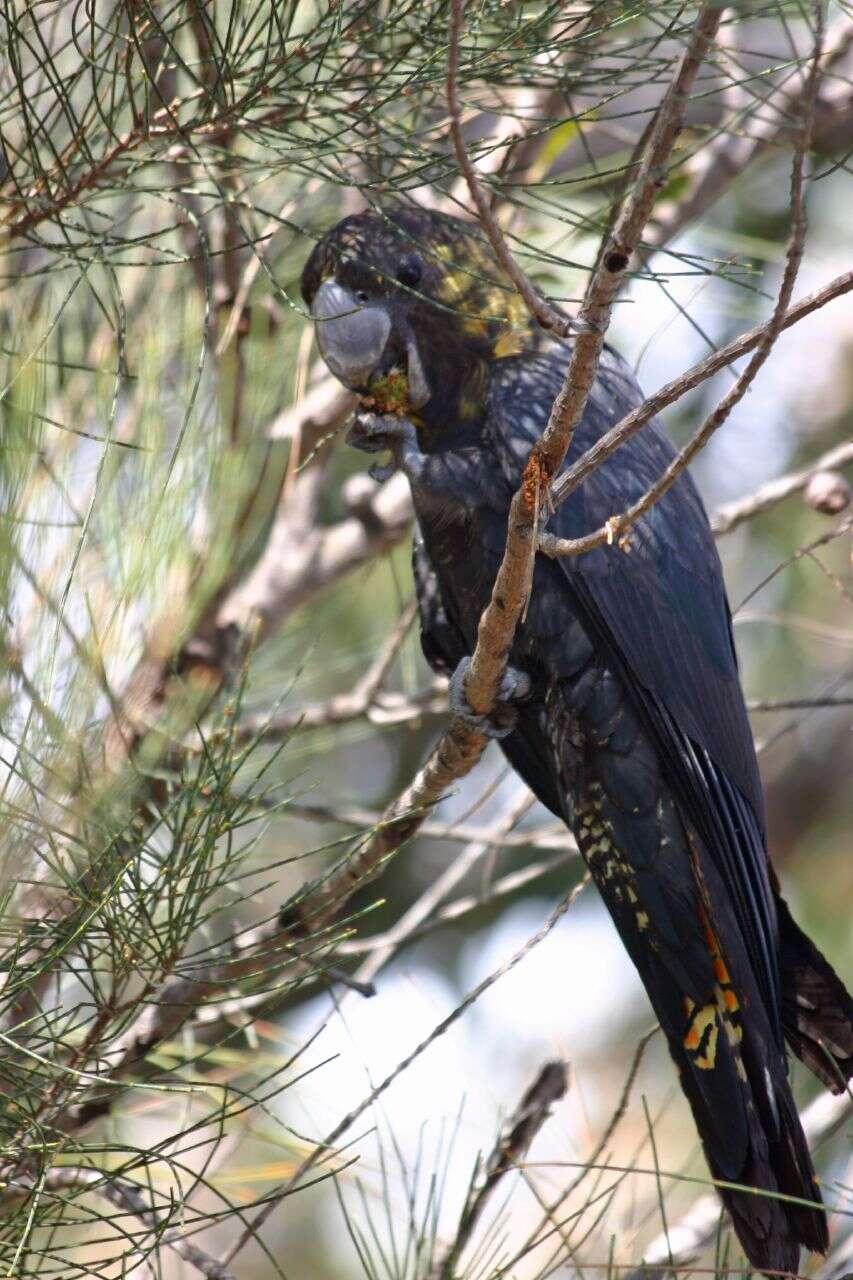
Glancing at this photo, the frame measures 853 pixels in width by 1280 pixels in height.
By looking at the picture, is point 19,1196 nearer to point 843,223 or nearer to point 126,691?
point 126,691

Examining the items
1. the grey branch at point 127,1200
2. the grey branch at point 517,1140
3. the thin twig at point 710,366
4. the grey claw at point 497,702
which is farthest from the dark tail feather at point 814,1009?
the thin twig at point 710,366

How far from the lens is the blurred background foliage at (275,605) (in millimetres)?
1387

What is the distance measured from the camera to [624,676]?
1834 millimetres

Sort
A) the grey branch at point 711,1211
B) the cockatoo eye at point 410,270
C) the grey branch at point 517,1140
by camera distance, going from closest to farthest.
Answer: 1. the grey branch at point 517,1140
2. the grey branch at point 711,1211
3. the cockatoo eye at point 410,270

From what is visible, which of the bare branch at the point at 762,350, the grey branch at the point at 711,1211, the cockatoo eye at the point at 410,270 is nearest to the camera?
the bare branch at the point at 762,350

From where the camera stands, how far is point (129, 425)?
7.45ft

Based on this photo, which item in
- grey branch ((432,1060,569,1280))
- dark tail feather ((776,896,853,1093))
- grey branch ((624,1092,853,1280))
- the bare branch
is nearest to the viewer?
the bare branch

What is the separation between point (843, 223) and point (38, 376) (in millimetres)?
3496

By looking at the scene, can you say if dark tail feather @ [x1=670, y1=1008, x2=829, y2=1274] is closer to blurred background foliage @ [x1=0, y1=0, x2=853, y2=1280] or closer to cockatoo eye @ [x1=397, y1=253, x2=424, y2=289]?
blurred background foliage @ [x1=0, y1=0, x2=853, y2=1280]

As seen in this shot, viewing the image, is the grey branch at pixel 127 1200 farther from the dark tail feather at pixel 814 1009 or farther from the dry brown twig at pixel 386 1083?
the dark tail feather at pixel 814 1009

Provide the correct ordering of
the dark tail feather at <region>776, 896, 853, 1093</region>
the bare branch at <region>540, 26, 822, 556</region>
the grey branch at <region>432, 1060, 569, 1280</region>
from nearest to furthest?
the bare branch at <region>540, 26, 822, 556</region>, the grey branch at <region>432, 1060, 569, 1280</region>, the dark tail feather at <region>776, 896, 853, 1093</region>

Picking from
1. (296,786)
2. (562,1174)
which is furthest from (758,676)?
(562,1174)

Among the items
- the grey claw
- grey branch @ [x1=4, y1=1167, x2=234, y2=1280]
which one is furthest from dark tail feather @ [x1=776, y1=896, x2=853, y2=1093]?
grey branch @ [x1=4, y1=1167, x2=234, y2=1280]

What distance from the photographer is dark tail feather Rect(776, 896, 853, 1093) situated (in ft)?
5.51
